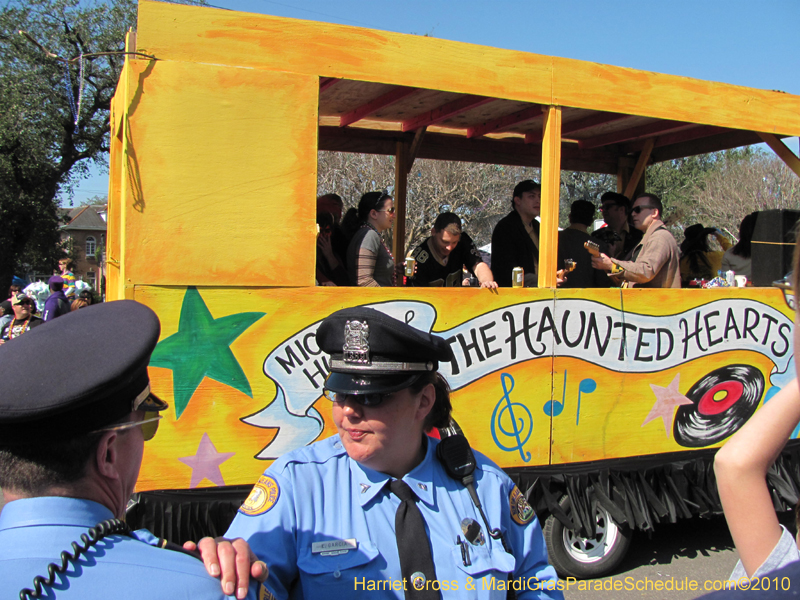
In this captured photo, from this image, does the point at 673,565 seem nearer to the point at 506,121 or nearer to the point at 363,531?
the point at 363,531

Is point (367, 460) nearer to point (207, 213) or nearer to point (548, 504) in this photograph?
point (207, 213)

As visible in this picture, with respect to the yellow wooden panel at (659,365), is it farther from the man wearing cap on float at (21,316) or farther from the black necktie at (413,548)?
the man wearing cap on float at (21,316)

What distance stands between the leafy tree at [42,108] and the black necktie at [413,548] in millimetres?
18240

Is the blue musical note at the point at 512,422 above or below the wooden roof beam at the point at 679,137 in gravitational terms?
below

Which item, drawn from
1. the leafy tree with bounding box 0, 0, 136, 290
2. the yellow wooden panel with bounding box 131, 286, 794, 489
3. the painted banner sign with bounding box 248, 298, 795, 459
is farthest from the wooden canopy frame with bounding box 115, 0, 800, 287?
the leafy tree with bounding box 0, 0, 136, 290

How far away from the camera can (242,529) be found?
1.62 m

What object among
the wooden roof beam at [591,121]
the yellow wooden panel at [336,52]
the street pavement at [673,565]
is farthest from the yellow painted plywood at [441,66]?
the street pavement at [673,565]

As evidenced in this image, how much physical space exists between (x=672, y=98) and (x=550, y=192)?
3.54 ft

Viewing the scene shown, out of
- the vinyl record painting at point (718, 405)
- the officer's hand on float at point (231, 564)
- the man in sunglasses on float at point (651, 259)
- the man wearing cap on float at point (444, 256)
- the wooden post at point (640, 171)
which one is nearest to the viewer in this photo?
the officer's hand on float at point (231, 564)

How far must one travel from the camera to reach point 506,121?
5.08 metres

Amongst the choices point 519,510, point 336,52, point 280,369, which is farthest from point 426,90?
point 519,510

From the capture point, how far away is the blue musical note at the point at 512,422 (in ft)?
11.7

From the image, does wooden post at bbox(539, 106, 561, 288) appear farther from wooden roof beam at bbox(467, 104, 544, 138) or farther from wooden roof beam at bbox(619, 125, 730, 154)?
wooden roof beam at bbox(619, 125, 730, 154)

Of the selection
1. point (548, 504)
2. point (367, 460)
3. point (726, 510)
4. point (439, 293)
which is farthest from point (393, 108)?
point (726, 510)
